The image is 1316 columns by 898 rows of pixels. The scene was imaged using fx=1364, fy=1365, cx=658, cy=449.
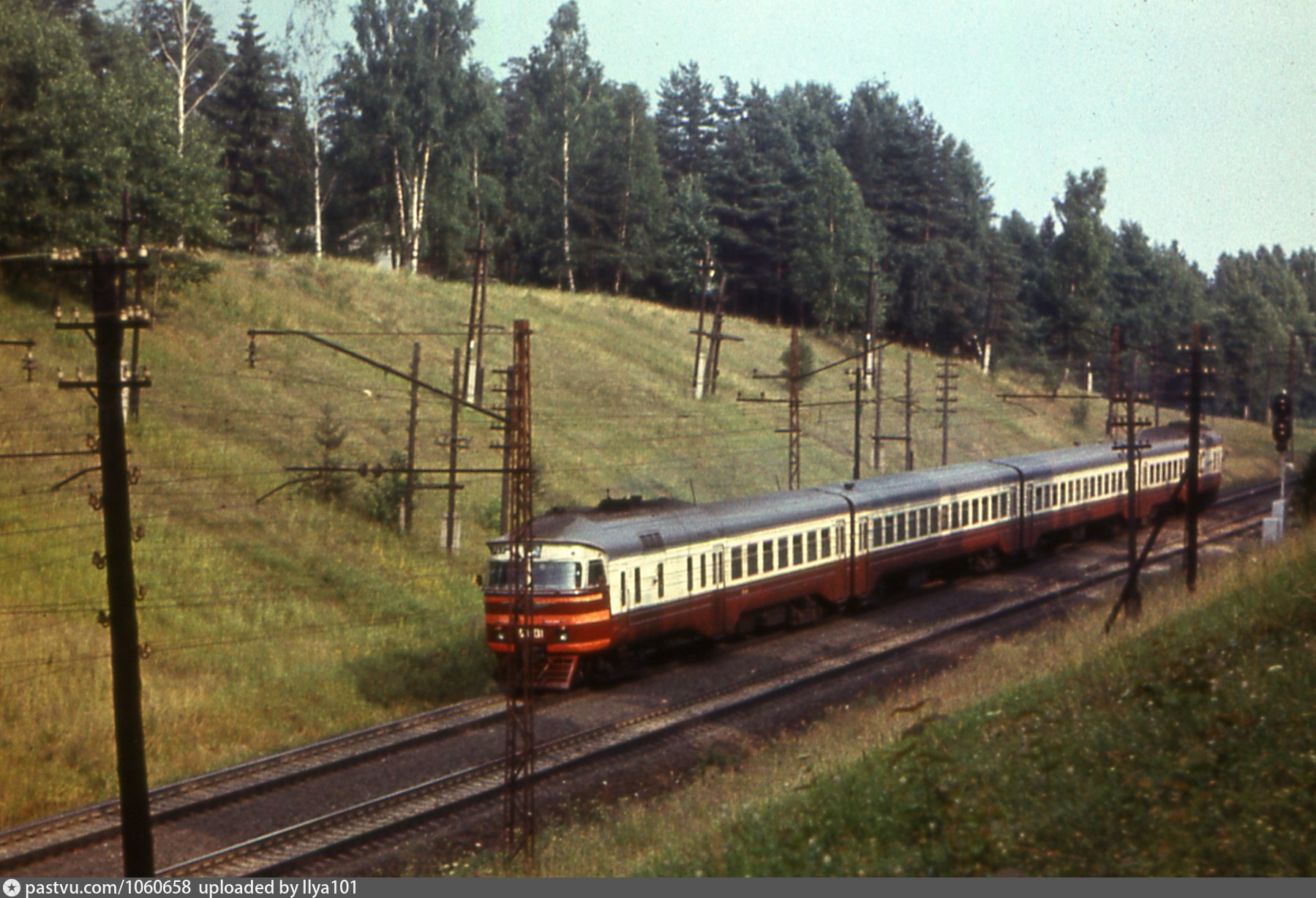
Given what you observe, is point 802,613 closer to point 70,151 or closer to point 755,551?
point 755,551

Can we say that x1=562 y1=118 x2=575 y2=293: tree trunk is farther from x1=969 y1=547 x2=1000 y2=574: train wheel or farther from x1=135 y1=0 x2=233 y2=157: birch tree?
x1=969 y1=547 x2=1000 y2=574: train wheel

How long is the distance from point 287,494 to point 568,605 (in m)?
14.3

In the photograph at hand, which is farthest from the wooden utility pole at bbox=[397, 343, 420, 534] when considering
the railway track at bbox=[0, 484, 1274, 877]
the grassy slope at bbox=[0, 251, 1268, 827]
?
the railway track at bbox=[0, 484, 1274, 877]

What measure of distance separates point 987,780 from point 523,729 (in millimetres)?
5372

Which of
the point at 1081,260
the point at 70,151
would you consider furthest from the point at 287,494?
the point at 1081,260

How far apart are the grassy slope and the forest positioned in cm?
423

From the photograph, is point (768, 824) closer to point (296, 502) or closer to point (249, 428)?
point (296, 502)

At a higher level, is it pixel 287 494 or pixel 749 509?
pixel 749 509

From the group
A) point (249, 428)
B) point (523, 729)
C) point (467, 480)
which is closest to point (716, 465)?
point (467, 480)

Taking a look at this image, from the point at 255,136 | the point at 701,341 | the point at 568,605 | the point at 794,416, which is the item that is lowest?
the point at 568,605

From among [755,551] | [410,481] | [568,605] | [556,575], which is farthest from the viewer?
[410,481]

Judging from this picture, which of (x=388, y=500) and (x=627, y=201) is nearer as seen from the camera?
(x=388, y=500)

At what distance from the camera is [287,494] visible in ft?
109

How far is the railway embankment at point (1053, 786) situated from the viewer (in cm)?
1005
